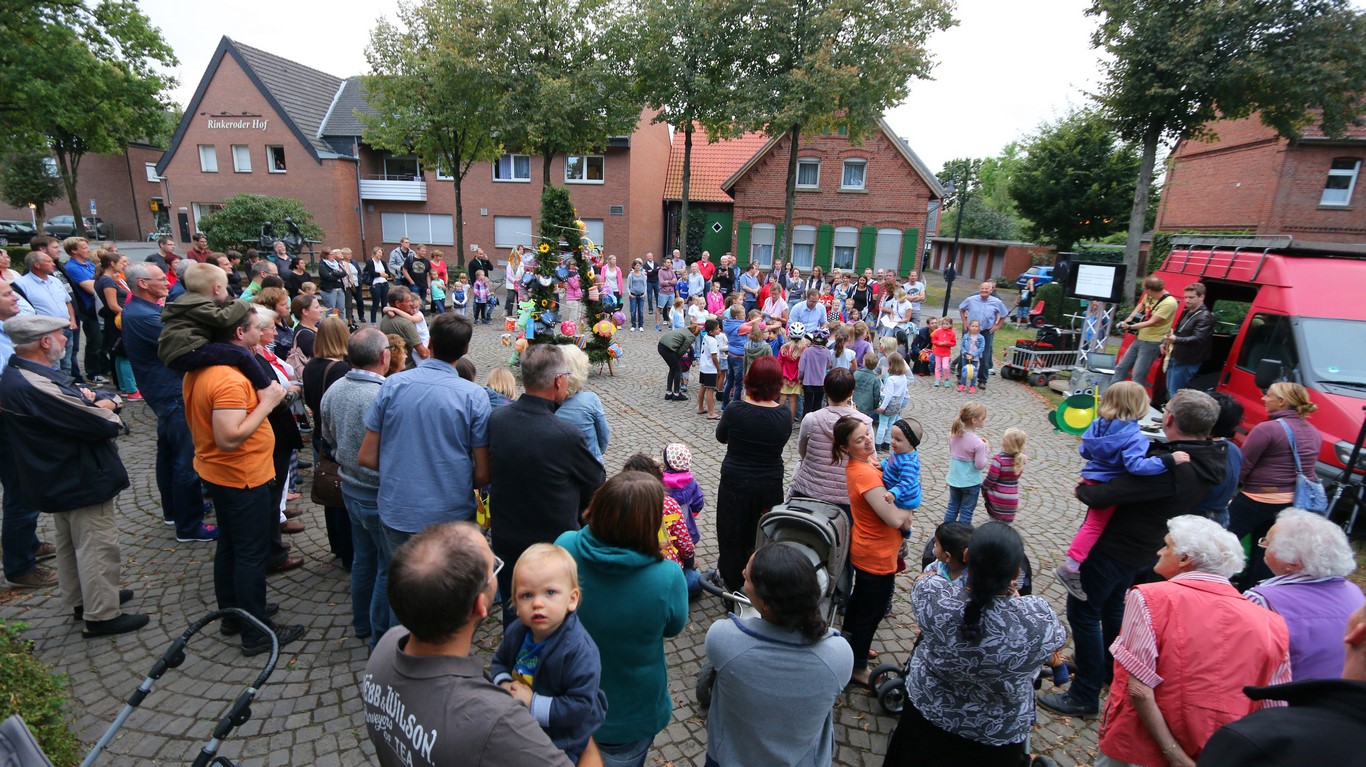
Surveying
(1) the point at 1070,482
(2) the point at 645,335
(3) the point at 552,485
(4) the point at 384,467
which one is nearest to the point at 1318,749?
(3) the point at 552,485

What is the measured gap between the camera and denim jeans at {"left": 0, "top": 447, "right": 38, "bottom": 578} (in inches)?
169

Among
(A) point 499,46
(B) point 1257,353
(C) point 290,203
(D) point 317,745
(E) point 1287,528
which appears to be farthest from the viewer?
(C) point 290,203

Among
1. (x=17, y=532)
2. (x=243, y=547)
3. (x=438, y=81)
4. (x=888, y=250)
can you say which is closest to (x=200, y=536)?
(x=17, y=532)

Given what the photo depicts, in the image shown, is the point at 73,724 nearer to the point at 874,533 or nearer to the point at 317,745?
the point at 317,745

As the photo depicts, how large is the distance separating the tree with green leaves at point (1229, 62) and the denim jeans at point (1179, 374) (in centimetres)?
987

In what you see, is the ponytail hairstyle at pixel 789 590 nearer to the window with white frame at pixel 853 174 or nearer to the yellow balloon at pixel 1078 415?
the yellow balloon at pixel 1078 415

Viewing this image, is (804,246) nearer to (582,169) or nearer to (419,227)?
(582,169)

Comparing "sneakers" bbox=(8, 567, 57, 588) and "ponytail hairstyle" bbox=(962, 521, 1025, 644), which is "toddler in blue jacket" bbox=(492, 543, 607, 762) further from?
"sneakers" bbox=(8, 567, 57, 588)

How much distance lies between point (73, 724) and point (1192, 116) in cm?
2321

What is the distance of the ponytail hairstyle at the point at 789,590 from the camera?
2043 millimetres

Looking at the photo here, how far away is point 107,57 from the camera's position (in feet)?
68.8

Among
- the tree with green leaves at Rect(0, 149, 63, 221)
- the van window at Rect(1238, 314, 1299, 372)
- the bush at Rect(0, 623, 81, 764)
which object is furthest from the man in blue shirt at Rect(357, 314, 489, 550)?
the tree with green leaves at Rect(0, 149, 63, 221)

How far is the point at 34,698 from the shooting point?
251 centimetres

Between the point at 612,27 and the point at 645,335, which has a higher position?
the point at 612,27
